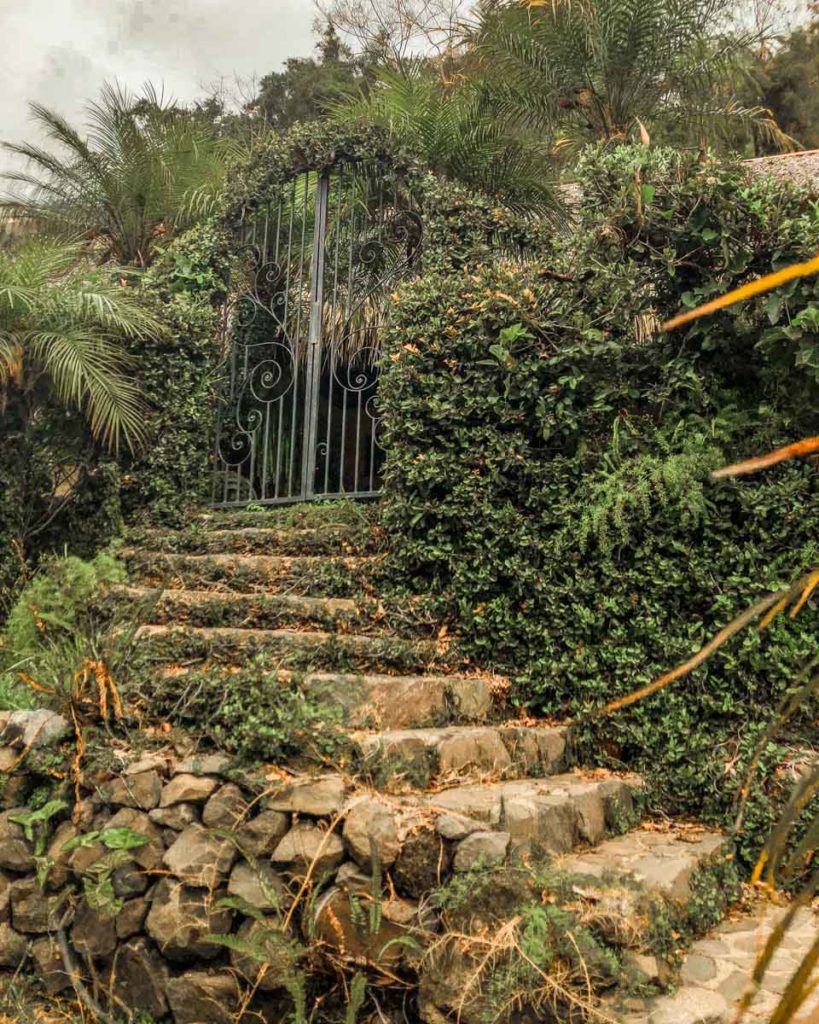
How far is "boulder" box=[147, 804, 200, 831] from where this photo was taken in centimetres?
419

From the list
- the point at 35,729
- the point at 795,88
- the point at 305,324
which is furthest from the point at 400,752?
the point at 795,88

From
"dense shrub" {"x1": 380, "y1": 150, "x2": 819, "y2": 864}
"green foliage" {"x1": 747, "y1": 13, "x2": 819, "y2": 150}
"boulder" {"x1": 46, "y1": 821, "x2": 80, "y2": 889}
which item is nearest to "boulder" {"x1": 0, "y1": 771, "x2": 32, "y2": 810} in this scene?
"boulder" {"x1": 46, "y1": 821, "x2": 80, "y2": 889}

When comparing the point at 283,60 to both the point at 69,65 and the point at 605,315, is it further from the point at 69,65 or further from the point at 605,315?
the point at 605,315

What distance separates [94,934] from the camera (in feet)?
13.5

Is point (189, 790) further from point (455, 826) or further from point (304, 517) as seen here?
point (304, 517)

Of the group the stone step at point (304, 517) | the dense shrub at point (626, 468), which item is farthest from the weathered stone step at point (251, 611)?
the stone step at point (304, 517)

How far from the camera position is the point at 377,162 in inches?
344

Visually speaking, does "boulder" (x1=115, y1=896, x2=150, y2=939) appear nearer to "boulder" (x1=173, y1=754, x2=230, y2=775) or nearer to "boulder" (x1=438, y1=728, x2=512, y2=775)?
"boulder" (x1=173, y1=754, x2=230, y2=775)

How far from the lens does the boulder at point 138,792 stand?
4277 mm

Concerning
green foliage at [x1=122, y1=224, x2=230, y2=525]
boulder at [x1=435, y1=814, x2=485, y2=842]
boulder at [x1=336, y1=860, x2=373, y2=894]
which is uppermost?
green foliage at [x1=122, y1=224, x2=230, y2=525]

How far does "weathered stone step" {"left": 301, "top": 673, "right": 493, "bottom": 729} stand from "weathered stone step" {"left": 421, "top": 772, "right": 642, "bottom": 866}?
572 millimetres

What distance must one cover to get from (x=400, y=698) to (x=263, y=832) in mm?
1191

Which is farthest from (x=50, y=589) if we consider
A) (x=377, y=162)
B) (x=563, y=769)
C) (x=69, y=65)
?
(x=69, y=65)

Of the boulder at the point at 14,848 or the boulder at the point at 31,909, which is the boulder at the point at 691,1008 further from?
the boulder at the point at 14,848
